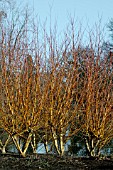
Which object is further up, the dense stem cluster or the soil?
the dense stem cluster

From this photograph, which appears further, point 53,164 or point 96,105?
point 96,105

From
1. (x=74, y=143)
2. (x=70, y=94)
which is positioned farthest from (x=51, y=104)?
(x=74, y=143)

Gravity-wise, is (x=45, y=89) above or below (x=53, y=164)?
above

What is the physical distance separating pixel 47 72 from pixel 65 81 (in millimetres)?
389

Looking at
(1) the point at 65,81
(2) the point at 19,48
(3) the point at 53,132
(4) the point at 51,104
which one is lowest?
(3) the point at 53,132

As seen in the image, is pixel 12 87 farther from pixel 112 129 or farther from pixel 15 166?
pixel 112 129

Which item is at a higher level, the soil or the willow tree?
the willow tree

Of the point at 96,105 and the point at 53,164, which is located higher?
the point at 96,105

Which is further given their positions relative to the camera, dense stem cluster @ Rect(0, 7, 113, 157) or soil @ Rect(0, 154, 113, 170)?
dense stem cluster @ Rect(0, 7, 113, 157)

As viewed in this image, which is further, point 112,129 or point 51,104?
point 112,129

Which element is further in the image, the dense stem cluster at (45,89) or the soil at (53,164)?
the dense stem cluster at (45,89)

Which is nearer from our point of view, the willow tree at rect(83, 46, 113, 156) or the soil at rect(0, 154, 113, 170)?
the soil at rect(0, 154, 113, 170)

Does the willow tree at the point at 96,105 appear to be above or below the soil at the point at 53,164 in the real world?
above

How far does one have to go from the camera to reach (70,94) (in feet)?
18.9
